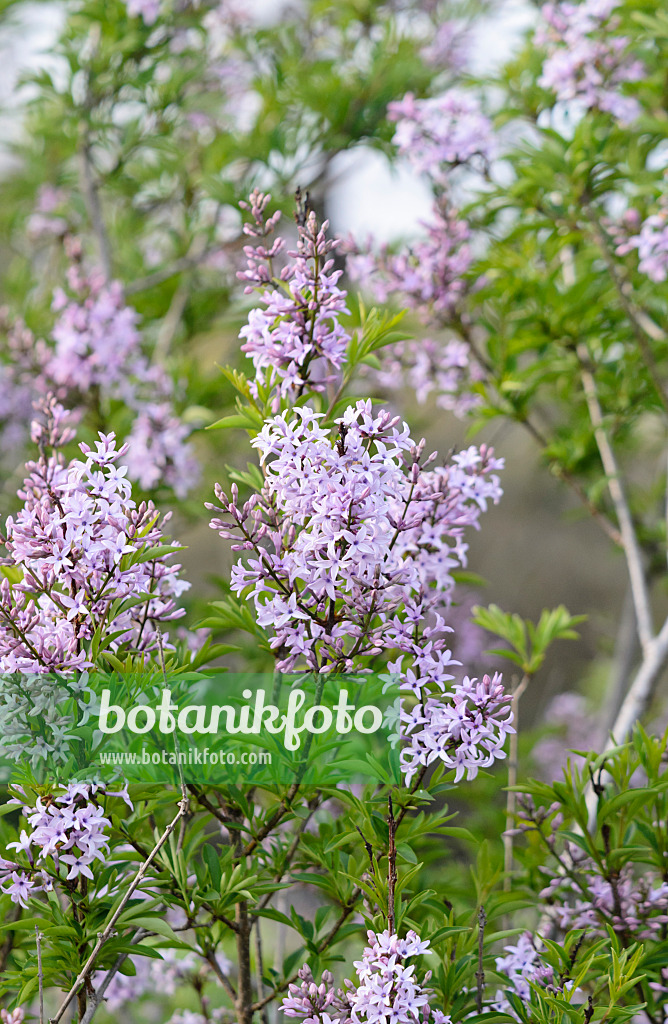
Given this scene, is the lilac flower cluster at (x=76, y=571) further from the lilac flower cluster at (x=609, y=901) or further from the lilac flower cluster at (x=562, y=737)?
the lilac flower cluster at (x=562, y=737)

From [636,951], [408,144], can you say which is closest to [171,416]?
[408,144]

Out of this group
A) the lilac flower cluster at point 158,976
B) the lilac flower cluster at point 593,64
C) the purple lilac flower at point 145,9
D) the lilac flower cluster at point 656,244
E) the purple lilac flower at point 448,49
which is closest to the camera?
the lilac flower cluster at point 158,976

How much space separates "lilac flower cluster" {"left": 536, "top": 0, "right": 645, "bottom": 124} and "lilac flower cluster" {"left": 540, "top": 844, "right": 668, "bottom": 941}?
1924 mm

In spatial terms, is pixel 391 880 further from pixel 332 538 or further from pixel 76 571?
pixel 76 571

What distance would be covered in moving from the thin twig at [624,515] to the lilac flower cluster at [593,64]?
0.66 metres

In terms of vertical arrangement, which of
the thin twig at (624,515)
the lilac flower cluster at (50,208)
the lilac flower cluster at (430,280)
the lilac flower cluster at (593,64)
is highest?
the lilac flower cluster at (50,208)

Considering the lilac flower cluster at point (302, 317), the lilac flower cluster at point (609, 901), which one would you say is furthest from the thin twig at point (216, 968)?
the lilac flower cluster at point (302, 317)

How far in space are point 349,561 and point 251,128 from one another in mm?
2737

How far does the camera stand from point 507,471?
842 cm

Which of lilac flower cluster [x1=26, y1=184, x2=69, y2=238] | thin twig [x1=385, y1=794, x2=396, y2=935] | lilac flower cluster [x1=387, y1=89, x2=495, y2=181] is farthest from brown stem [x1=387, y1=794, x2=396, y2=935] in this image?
lilac flower cluster [x1=26, y1=184, x2=69, y2=238]

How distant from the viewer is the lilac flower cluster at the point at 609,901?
4.90ft

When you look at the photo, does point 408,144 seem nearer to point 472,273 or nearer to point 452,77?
point 472,273

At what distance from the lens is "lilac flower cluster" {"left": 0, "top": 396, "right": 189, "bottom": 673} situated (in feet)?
4.01

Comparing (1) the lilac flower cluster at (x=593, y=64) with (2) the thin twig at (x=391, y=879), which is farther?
(1) the lilac flower cluster at (x=593, y=64)
